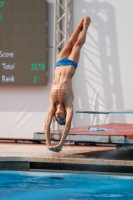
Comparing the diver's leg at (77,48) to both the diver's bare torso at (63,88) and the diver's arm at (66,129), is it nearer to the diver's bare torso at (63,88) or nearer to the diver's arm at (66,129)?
the diver's bare torso at (63,88)

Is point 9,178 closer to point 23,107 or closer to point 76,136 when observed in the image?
point 76,136

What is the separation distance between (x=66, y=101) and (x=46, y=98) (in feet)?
14.6

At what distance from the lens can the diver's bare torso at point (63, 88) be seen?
8.11 metres

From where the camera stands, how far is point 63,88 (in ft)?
26.6

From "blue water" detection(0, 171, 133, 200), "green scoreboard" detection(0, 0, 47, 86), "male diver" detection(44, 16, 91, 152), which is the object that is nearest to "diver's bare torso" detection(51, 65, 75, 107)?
"male diver" detection(44, 16, 91, 152)

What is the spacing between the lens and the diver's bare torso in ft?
26.6

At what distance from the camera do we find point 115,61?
12070 mm

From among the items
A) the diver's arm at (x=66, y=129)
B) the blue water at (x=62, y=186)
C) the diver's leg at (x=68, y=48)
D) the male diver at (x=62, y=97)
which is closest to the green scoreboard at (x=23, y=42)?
the diver's leg at (x=68, y=48)

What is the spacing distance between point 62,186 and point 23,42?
19.1ft

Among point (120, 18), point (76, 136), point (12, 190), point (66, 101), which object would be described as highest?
point (120, 18)

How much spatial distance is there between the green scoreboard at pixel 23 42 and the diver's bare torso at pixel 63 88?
4056 mm

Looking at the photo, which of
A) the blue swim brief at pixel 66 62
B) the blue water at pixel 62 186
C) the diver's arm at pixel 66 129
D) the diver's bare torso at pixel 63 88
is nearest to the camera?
the blue water at pixel 62 186

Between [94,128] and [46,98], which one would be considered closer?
[94,128]

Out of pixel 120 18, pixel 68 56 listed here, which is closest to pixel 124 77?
pixel 120 18
